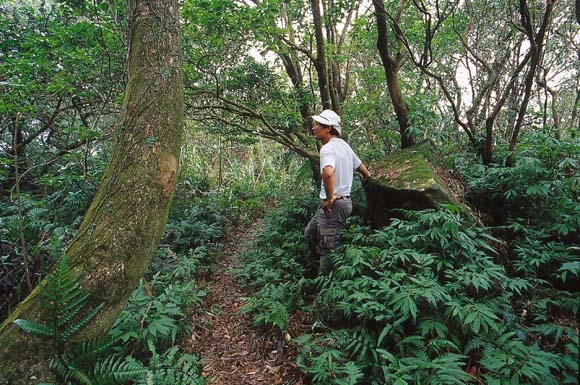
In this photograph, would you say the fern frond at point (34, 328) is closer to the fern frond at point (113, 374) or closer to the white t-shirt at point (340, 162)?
the fern frond at point (113, 374)

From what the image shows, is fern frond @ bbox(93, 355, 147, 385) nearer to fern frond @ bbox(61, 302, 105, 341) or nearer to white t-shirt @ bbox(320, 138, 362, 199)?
fern frond @ bbox(61, 302, 105, 341)

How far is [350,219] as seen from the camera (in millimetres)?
4684

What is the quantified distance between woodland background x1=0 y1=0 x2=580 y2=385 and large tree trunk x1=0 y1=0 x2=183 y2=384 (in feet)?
Answer: 0.32

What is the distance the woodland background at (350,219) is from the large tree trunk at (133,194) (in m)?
0.10

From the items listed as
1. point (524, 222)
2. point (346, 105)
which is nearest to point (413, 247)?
point (524, 222)

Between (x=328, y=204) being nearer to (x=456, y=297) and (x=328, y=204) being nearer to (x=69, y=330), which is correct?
(x=456, y=297)

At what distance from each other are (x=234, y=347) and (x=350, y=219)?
239cm

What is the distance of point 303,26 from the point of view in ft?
21.4

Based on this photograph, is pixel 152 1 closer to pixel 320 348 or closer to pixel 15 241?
pixel 320 348

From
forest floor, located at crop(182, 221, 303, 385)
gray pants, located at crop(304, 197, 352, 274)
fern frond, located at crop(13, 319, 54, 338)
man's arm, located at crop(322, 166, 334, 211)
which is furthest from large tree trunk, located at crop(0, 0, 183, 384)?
gray pants, located at crop(304, 197, 352, 274)

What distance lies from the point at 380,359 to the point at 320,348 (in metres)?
0.54

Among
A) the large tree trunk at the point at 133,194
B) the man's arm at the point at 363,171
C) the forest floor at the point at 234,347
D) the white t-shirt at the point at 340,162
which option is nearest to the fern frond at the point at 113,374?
the large tree trunk at the point at 133,194

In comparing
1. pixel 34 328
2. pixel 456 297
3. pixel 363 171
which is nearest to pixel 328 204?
pixel 363 171

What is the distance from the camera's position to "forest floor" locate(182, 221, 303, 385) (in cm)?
286
